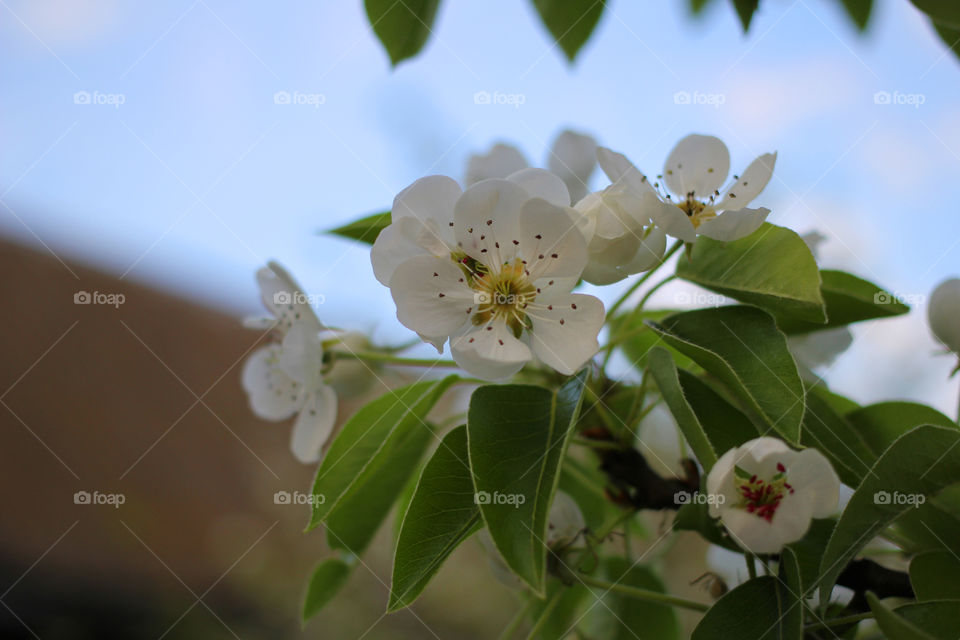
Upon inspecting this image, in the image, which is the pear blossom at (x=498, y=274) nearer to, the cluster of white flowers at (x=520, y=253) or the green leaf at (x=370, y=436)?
the cluster of white flowers at (x=520, y=253)

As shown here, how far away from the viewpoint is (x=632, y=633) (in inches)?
36.5

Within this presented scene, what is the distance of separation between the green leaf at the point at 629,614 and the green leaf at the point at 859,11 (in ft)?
2.59

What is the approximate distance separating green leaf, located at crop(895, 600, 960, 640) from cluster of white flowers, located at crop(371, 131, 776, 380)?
30 cm

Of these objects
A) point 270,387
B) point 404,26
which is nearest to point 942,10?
point 404,26

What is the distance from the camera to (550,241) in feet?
2.07

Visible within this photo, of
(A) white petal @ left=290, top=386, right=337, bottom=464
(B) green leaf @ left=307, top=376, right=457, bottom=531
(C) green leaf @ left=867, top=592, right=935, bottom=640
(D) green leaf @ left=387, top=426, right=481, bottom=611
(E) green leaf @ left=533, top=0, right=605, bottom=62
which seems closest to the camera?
(C) green leaf @ left=867, top=592, right=935, bottom=640

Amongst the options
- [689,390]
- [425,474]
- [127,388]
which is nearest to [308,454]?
[425,474]

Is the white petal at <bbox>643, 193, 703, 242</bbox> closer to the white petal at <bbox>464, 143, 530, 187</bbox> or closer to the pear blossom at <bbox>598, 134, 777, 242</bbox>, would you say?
the pear blossom at <bbox>598, 134, 777, 242</bbox>

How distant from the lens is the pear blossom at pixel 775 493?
1.86ft

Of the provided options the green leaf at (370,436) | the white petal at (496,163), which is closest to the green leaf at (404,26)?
the white petal at (496,163)

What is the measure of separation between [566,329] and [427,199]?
0.16 meters

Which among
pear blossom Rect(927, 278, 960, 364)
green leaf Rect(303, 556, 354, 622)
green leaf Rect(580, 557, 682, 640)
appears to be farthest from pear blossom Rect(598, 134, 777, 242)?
green leaf Rect(303, 556, 354, 622)

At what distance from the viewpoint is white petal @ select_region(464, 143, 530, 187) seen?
0.90 meters

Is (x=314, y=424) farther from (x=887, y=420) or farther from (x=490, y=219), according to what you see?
(x=887, y=420)
